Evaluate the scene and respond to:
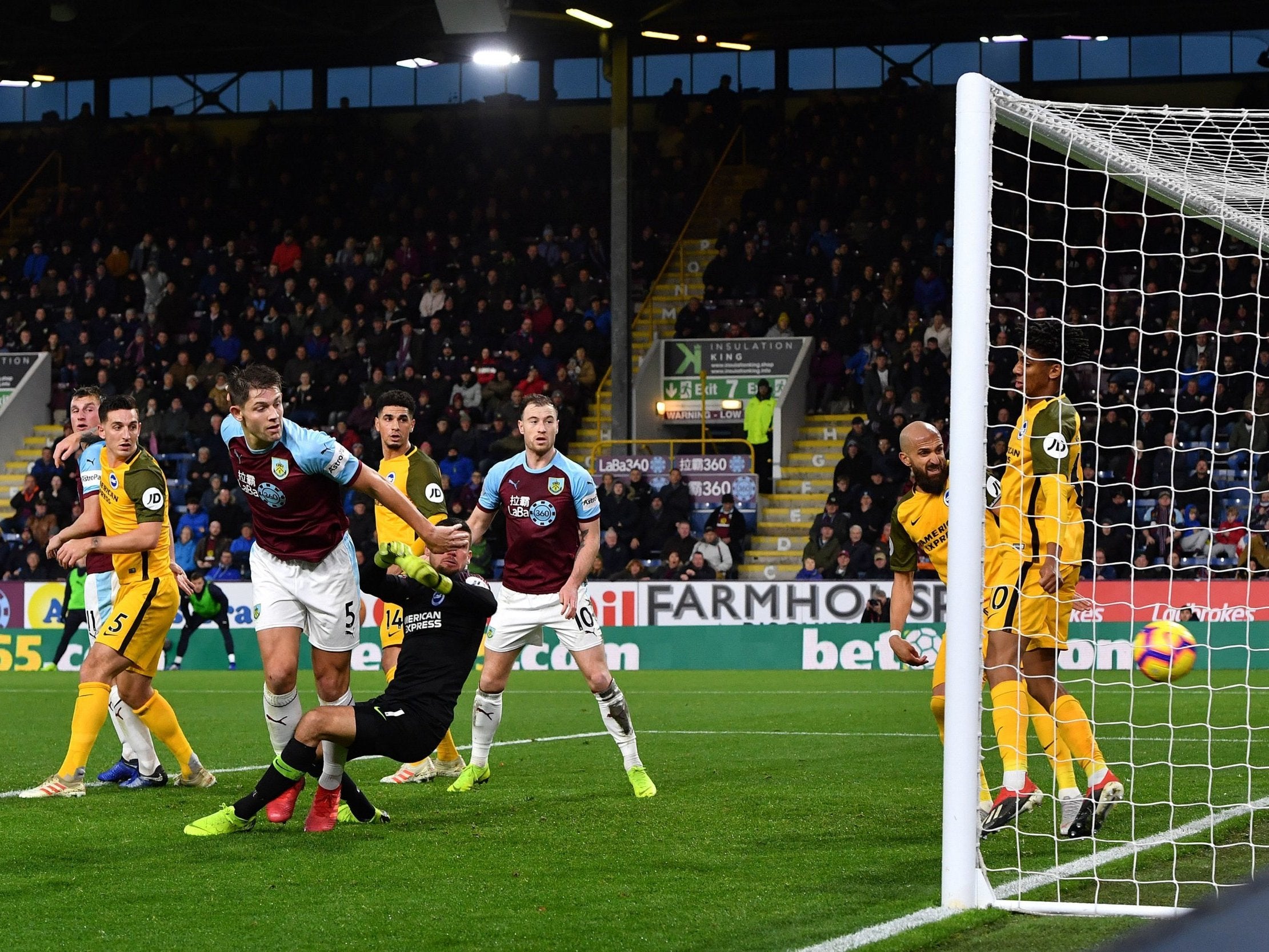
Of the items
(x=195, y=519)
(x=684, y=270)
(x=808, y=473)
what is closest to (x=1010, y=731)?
(x=808, y=473)

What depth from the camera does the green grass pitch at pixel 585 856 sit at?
4.98 m

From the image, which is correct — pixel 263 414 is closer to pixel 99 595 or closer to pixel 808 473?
pixel 99 595

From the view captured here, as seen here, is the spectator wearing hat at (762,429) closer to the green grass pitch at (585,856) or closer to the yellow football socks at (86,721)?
the green grass pitch at (585,856)

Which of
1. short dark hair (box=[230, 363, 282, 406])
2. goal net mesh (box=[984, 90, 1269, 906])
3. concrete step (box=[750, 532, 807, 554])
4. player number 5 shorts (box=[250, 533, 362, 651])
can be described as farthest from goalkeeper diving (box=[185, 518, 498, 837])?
concrete step (box=[750, 532, 807, 554])

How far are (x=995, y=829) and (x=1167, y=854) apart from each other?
2.18ft

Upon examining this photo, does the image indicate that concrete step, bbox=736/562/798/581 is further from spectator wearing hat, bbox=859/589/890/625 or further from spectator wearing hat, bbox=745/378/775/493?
spectator wearing hat, bbox=859/589/890/625

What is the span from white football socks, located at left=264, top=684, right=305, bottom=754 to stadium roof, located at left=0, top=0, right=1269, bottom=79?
17.9 meters

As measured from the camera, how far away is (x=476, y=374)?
85.2 ft

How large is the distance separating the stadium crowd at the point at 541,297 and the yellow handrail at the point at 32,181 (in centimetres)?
69

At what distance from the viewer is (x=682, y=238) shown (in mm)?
29828

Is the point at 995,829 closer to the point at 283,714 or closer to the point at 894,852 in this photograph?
the point at 894,852

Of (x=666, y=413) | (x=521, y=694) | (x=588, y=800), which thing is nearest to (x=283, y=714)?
(x=588, y=800)

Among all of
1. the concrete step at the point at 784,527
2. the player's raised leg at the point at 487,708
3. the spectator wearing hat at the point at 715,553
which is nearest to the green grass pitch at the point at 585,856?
the player's raised leg at the point at 487,708

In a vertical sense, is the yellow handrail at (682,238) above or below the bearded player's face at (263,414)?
above
